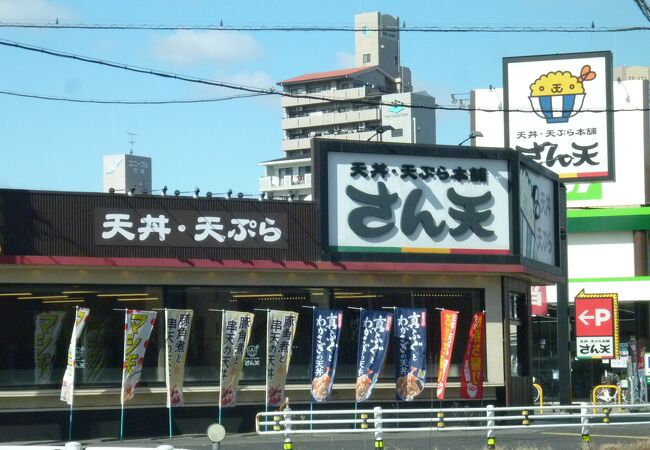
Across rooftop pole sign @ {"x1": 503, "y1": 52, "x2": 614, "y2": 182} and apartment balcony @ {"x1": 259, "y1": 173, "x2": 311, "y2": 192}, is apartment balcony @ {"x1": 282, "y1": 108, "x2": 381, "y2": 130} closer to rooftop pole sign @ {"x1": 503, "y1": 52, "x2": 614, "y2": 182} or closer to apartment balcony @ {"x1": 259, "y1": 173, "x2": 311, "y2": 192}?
apartment balcony @ {"x1": 259, "y1": 173, "x2": 311, "y2": 192}

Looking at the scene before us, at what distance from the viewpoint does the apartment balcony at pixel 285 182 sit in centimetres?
9644

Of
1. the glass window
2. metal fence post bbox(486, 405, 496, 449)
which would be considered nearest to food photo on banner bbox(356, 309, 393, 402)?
metal fence post bbox(486, 405, 496, 449)

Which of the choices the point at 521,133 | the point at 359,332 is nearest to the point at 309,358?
the point at 359,332

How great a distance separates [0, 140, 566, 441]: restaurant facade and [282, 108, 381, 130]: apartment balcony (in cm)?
7244

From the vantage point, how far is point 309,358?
25375 millimetres

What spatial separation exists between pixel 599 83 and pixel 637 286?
30.0 ft

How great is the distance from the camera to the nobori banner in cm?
2523

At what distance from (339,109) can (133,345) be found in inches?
3168

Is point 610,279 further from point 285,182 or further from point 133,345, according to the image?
point 285,182

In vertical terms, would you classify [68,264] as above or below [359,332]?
above

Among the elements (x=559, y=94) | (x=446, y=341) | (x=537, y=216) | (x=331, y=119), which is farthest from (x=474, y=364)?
(x=331, y=119)

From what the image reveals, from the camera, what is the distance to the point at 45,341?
2342cm

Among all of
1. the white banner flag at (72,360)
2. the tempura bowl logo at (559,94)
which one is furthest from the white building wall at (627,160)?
the white banner flag at (72,360)

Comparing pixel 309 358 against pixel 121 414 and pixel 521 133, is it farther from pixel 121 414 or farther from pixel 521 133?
pixel 521 133
